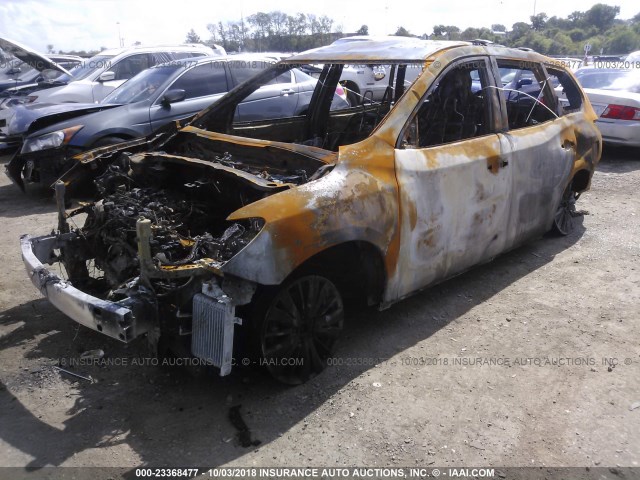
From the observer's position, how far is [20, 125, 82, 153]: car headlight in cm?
676

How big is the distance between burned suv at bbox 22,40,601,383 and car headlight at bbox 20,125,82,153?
2.92 m

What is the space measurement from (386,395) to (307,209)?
45.8 inches

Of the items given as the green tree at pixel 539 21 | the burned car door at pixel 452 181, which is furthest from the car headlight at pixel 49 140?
the green tree at pixel 539 21

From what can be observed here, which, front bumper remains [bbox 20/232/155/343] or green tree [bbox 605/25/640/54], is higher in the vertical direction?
green tree [bbox 605/25/640/54]

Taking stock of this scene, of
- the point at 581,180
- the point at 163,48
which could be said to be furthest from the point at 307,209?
the point at 163,48

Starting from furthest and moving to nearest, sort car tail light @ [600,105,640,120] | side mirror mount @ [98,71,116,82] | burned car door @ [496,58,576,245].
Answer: side mirror mount @ [98,71,116,82] < car tail light @ [600,105,640,120] < burned car door @ [496,58,576,245]

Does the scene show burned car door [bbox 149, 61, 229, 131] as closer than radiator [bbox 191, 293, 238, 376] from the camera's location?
No

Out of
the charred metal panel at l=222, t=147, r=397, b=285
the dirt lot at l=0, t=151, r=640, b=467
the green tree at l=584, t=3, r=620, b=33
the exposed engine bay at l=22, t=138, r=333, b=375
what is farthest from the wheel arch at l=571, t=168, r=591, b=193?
the green tree at l=584, t=3, r=620, b=33

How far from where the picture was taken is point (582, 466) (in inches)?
108

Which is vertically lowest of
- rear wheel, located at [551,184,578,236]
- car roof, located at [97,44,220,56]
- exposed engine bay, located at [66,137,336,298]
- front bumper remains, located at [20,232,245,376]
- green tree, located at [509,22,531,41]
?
rear wheel, located at [551,184,578,236]

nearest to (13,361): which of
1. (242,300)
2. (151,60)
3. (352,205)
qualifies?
(242,300)

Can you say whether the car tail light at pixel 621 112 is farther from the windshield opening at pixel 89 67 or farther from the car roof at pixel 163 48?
the windshield opening at pixel 89 67

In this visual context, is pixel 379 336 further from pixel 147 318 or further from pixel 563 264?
pixel 563 264

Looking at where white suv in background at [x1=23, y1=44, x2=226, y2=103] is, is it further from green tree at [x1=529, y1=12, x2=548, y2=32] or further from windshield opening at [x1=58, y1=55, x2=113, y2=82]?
green tree at [x1=529, y1=12, x2=548, y2=32]
